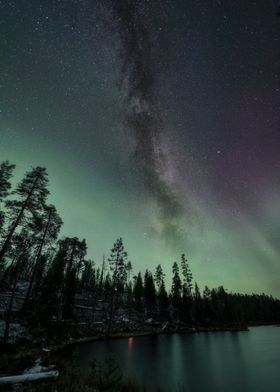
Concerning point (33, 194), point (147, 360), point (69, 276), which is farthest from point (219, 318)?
point (33, 194)

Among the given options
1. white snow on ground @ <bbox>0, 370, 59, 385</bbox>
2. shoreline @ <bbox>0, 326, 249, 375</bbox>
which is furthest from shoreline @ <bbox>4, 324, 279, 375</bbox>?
white snow on ground @ <bbox>0, 370, 59, 385</bbox>

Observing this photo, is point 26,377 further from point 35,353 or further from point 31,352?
point 31,352

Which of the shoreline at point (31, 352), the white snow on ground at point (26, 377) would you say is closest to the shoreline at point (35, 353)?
the shoreline at point (31, 352)

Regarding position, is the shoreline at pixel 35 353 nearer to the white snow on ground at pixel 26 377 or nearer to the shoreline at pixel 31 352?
the shoreline at pixel 31 352

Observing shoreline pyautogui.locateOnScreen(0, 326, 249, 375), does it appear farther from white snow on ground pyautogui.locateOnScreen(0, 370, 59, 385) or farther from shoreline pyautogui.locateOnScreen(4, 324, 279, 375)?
white snow on ground pyautogui.locateOnScreen(0, 370, 59, 385)

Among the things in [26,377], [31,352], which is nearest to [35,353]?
[31,352]

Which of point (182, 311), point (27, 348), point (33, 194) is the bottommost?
point (27, 348)

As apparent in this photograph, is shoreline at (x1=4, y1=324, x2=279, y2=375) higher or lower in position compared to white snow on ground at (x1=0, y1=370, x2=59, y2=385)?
higher

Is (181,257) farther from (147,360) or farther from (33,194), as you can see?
(33,194)

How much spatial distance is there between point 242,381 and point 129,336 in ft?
92.0

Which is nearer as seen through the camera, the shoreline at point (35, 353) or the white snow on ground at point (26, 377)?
the white snow on ground at point (26, 377)

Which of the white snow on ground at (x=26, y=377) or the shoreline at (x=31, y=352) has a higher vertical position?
the shoreline at (x=31, y=352)

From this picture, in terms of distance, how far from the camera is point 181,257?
251ft

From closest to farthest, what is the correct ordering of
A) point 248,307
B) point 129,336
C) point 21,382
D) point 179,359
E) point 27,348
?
point 21,382
point 27,348
point 179,359
point 129,336
point 248,307
